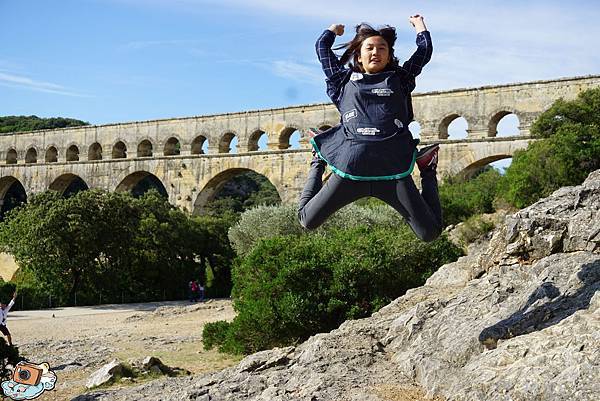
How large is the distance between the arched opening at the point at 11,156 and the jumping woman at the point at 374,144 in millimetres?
39565

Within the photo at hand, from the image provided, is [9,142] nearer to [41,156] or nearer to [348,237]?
[41,156]

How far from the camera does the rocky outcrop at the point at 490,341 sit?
4551 mm

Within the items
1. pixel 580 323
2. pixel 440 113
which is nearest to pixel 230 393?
pixel 580 323

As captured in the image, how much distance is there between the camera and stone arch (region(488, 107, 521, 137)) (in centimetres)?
2423

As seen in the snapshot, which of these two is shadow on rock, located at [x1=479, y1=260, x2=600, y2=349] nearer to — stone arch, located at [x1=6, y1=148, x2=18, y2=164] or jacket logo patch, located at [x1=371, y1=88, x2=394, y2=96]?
jacket logo patch, located at [x1=371, y1=88, x2=394, y2=96]

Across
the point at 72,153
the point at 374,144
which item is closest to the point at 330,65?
the point at 374,144

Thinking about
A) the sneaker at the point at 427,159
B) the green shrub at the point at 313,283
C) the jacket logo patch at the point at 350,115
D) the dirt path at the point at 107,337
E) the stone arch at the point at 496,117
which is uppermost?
the stone arch at the point at 496,117

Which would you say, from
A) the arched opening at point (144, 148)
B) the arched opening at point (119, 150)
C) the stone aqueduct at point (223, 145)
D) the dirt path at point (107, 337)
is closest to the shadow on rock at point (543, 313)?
the dirt path at point (107, 337)

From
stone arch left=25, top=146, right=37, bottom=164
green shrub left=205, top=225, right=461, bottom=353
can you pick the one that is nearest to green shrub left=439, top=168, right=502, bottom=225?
green shrub left=205, top=225, right=461, bottom=353

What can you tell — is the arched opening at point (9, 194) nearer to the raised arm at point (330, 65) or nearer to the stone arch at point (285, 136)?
the stone arch at point (285, 136)

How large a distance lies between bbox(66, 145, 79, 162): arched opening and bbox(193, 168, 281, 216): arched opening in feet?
26.8

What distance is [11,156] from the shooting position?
132 ft

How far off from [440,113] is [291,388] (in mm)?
20927

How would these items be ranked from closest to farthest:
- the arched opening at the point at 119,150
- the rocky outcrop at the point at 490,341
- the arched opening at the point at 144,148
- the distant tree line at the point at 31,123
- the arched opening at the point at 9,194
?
the rocky outcrop at the point at 490,341 < the arched opening at the point at 144,148 < the arched opening at the point at 119,150 < the arched opening at the point at 9,194 < the distant tree line at the point at 31,123
